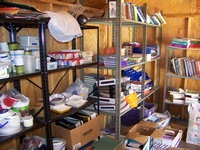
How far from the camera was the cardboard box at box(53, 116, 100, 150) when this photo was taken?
5.50 feet

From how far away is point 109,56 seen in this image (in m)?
2.21

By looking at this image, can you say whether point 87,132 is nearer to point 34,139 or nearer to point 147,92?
point 34,139

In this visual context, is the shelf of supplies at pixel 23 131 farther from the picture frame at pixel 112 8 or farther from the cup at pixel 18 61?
the picture frame at pixel 112 8

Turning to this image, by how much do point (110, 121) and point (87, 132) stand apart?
140 centimetres

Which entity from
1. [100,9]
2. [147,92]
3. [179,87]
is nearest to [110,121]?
[147,92]

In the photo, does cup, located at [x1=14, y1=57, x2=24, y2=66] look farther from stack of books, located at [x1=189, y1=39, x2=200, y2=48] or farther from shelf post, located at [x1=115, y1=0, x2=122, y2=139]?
stack of books, located at [x1=189, y1=39, x2=200, y2=48]

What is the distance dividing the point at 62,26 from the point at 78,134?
0.88 m

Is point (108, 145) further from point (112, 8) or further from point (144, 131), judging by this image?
point (112, 8)

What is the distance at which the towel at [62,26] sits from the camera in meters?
1.48

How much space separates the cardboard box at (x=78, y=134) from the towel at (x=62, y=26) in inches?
29.7

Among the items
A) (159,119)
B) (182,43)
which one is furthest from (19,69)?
(182,43)

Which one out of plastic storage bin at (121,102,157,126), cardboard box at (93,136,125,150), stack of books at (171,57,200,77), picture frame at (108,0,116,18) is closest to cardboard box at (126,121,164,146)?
plastic storage bin at (121,102,157,126)

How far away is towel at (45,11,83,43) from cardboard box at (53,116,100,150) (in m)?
0.76

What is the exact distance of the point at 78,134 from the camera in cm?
172
